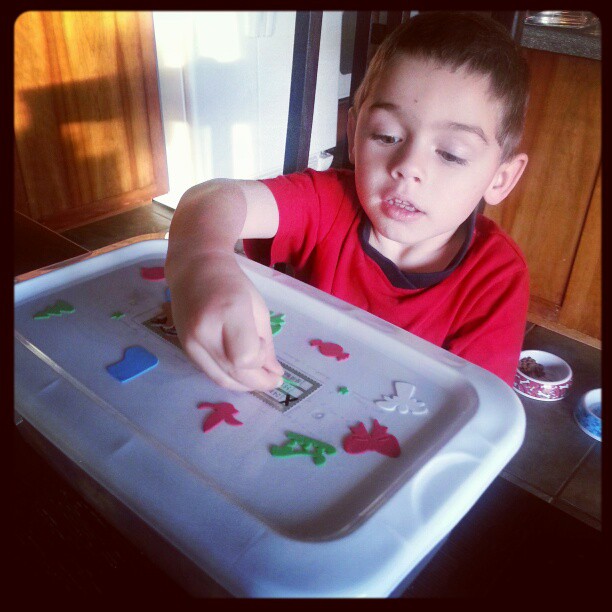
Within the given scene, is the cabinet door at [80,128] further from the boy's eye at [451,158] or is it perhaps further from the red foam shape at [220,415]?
the red foam shape at [220,415]

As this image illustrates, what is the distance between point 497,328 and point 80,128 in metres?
1.67

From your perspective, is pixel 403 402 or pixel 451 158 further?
pixel 451 158

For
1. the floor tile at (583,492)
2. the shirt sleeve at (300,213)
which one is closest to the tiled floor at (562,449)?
the floor tile at (583,492)

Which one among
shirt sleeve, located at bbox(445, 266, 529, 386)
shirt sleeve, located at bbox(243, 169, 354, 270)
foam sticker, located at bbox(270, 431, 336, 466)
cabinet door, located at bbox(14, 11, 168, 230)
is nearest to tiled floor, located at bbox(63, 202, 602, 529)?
shirt sleeve, located at bbox(445, 266, 529, 386)

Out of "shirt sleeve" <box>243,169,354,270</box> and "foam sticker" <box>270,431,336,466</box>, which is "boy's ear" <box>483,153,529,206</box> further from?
"foam sticker" <box>270,431,336,466</box>

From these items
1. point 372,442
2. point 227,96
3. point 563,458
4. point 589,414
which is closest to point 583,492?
point 563,458

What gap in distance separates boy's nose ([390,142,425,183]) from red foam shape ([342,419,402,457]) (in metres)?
0.25

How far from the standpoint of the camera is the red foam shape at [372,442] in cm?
34

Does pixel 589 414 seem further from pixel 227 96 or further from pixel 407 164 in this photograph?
pixel 227 96

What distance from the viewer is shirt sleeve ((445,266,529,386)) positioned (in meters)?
0.56

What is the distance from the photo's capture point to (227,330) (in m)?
0.33
